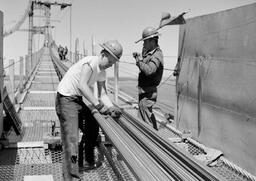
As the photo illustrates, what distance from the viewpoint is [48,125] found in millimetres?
6641

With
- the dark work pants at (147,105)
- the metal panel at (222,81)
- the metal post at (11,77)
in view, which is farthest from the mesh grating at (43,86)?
the dark work pants at (147,105)

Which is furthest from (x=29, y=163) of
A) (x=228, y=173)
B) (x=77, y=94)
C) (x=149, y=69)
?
(x=228, y=173)

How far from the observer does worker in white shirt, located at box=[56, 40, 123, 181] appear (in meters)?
3.88

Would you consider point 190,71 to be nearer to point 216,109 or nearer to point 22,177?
point 216,109

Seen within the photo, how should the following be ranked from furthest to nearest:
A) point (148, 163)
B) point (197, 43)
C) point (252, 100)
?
point (197, 43)
point (252, 100)
point (148, 163)

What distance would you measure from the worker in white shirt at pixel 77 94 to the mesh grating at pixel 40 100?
16.1ft

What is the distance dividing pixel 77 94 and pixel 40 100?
589cm

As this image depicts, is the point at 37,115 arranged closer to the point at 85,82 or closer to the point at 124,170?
the point at 124,170

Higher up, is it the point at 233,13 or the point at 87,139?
the point at 233,13

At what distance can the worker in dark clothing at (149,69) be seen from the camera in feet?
17.2

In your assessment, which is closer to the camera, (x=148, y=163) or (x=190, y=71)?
(x=148, y=163)

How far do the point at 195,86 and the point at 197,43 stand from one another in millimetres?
708

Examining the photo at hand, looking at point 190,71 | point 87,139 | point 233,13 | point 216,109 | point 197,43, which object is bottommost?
point 87,139

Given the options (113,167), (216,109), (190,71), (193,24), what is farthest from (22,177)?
(193,24)
